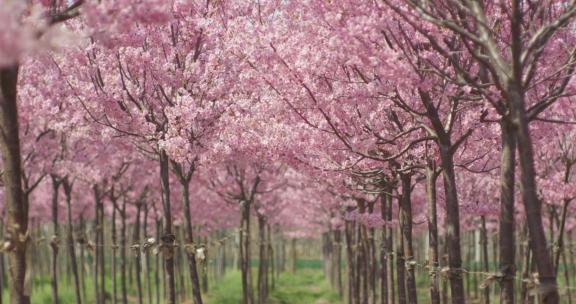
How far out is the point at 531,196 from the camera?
7059 mm

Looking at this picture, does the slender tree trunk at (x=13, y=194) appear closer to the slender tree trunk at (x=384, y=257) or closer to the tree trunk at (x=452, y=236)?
the tree trunk at (x=452, y=236)

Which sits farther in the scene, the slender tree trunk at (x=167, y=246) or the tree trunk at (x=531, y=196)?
the slender tree trunk at (x=167, y=246)

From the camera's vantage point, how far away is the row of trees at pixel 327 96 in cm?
718

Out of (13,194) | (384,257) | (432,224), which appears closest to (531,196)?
(432,224)

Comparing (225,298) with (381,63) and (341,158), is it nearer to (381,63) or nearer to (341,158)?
(341,158)

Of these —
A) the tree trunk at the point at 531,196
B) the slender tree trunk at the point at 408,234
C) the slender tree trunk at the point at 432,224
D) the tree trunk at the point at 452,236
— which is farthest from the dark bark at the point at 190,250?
the tree trunk at the point at 531,196

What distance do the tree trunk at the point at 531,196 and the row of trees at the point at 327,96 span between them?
0.7 inches

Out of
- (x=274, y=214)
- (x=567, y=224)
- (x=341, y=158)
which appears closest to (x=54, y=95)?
(x=341, y=158)

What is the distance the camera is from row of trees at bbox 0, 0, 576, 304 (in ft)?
23.5

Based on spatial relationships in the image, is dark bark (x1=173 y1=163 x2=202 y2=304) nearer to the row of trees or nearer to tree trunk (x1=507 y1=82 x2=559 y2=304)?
the row of trees

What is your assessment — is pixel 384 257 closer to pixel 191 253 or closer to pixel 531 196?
pixel 191 253

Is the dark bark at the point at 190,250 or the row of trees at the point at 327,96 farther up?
the row of trees at the point at 327,96

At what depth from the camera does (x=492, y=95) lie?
8.04 meters

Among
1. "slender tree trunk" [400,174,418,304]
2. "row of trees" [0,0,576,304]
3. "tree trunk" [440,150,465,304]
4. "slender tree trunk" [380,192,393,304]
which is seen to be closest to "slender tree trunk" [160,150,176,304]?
"row of trees" [0,0,576,304]
